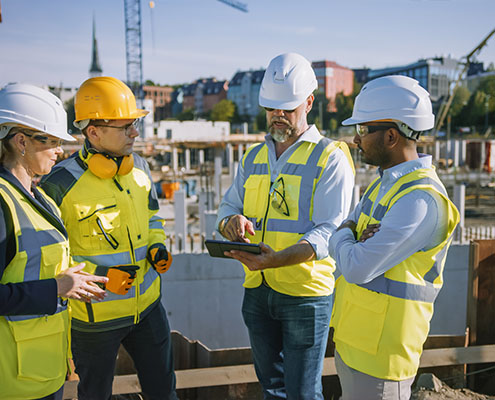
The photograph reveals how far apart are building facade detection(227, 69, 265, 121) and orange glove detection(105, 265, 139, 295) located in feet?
335

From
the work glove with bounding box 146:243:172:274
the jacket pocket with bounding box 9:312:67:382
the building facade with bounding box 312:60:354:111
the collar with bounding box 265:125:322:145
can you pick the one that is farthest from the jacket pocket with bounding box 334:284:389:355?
the building facade with bounding box 312:60:354:111

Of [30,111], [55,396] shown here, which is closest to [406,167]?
[30,111]

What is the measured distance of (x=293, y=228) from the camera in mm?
2576

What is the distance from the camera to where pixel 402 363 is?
203 cm

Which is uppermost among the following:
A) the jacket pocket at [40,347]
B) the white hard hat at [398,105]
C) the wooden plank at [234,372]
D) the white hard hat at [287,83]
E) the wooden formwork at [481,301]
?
the white hard hat at [287,83]

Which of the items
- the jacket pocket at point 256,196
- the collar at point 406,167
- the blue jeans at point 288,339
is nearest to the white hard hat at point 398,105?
the collar at point 406,167

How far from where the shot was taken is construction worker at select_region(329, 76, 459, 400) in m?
1.94

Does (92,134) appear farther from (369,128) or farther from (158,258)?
(369,128)

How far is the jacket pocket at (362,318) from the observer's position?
2.04 m

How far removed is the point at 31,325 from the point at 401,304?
1656 millimetres

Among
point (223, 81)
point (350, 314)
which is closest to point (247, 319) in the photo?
point (350, 314)

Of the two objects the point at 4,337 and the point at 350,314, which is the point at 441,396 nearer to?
the point at 350,314

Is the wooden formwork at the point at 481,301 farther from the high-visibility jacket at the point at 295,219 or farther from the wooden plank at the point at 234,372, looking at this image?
the high-visibility jacket at the point at 295,219

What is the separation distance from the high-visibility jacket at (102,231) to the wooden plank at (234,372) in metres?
1.00
